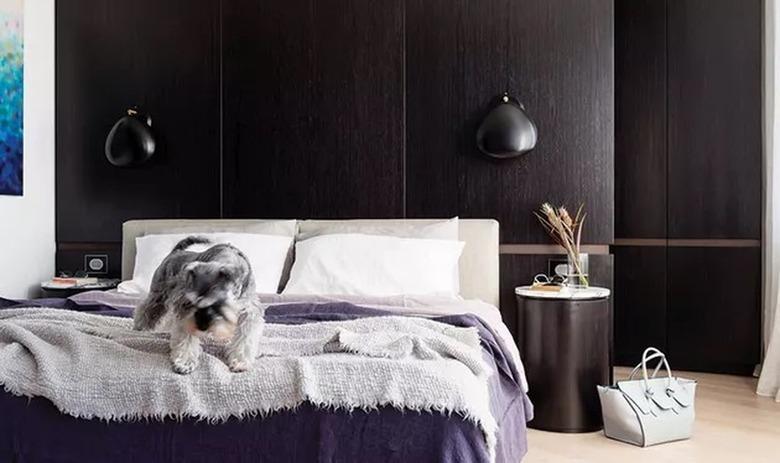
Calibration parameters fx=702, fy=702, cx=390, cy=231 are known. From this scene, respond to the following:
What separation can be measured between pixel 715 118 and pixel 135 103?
11.2ft

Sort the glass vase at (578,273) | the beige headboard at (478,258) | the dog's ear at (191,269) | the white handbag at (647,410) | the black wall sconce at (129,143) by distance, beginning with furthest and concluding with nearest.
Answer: the black wall sconce at (129,143)
the beige headboard at (478,258)
the glass vase at (578,273)
the white handbag at (647,410)
the dog's ear at (191,269)

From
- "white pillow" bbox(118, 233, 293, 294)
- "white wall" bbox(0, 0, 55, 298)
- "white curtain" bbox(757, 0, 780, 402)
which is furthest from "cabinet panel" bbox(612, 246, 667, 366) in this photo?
"white wall" bbox(0, 0, 55, 298)

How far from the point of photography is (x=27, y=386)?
5.70ft

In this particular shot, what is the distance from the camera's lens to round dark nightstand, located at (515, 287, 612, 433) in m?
3.09

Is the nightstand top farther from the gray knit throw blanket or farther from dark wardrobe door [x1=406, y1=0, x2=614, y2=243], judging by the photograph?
the gray knit throw blanket

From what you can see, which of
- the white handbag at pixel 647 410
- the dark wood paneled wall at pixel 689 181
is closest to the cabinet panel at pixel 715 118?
the dark wood paneled wall at pixel 689 181

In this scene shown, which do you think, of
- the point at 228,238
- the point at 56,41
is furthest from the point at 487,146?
the point at 56,41

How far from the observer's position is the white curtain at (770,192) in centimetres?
377

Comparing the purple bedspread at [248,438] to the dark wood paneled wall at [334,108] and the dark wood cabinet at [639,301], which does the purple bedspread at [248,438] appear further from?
the dark wood cabinet at [639,301]

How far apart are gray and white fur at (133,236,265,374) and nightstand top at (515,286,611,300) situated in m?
1.61

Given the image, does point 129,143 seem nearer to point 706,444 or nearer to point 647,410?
point 647,410

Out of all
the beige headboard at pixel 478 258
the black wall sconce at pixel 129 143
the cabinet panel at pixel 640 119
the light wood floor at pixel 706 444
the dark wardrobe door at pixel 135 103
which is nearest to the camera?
the light wood floor at pixel 706 444

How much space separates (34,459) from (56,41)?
125 inches

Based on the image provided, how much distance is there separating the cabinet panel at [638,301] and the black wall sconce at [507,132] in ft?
4.39
